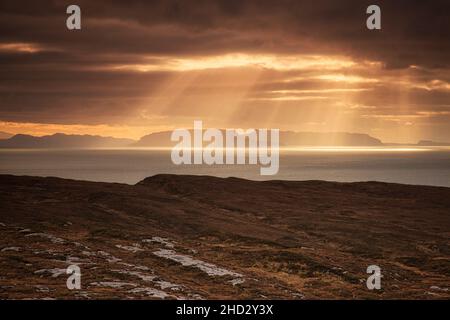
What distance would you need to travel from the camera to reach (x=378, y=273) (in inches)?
1578

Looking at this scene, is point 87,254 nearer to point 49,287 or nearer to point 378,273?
point 49,287

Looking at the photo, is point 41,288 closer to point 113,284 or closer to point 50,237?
point 113,284

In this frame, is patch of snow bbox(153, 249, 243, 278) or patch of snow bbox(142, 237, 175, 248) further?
patch of snow bbox(142, 237, 175, 248)

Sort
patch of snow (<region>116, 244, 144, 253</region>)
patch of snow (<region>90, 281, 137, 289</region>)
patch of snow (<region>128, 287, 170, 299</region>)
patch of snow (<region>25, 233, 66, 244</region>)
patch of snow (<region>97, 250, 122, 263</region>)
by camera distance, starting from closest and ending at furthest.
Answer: patch of snow (<region>128, 287, 170, 299</region>)
patch of snow (<region>90, 281, 137, 289</region>)
patch of snow (<region>97, 250, 122, 263</region>)
patch of snow (<region>116, 244, 144, 253</region>)
patch of snow (<region>25, 233, 66, 244</region>)

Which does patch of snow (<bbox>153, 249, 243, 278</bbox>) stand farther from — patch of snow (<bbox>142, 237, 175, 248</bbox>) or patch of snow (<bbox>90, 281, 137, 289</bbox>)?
patch of snow (<bbox>90, 281, 137, 289</bbox>)

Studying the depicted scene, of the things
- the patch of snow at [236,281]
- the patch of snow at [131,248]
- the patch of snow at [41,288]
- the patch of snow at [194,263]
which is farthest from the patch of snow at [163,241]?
the patch of snow at [41,288]

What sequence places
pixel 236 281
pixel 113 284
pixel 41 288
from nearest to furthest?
pixel 41 288, pixel 113 284, pixel 236 281

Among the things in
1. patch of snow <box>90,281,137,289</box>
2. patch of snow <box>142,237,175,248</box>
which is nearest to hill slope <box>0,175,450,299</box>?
patch of snow <box>90,281,137,289</box>

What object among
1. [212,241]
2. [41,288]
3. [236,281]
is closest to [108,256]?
[41,288]

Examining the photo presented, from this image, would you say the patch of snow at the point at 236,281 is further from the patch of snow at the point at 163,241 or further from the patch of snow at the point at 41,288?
the patch of snow at the point at 41,288

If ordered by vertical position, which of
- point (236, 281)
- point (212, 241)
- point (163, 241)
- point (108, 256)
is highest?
point (108, 256)

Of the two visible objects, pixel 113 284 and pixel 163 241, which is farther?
pixel 163 241
